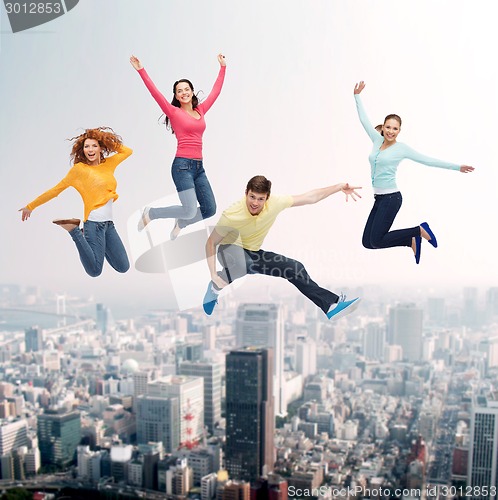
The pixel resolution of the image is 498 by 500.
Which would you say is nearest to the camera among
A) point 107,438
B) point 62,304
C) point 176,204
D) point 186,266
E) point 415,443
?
point 176,204

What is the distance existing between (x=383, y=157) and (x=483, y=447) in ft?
19.5

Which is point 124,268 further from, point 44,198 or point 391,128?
point 391,128

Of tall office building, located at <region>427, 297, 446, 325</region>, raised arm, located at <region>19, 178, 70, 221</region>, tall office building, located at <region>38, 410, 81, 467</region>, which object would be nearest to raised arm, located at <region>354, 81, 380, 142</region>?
raised arm, located at <region>19, 178, 70, 221</region>

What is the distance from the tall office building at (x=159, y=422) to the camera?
8977 millimetres

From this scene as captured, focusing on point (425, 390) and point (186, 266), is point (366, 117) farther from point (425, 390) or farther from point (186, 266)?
point (425, 390)

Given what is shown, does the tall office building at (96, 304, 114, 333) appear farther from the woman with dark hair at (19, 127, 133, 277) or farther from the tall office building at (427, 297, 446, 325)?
the woman with dark hair at (19, 127, 133, 277)

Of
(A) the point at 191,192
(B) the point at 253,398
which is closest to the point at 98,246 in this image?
(A) the point at 191,192

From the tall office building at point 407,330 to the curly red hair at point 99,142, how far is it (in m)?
7.16

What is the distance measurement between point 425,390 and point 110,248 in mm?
7804

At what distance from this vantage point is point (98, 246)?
96.0 inches

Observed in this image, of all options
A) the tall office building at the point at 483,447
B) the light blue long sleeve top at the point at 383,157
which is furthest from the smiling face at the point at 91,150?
the tall office building at the point at 483,447

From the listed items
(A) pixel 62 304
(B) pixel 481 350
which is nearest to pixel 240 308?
(A) pixel 62 304

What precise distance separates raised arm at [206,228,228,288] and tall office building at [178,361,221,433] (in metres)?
7.33

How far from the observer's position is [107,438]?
8.98 m
